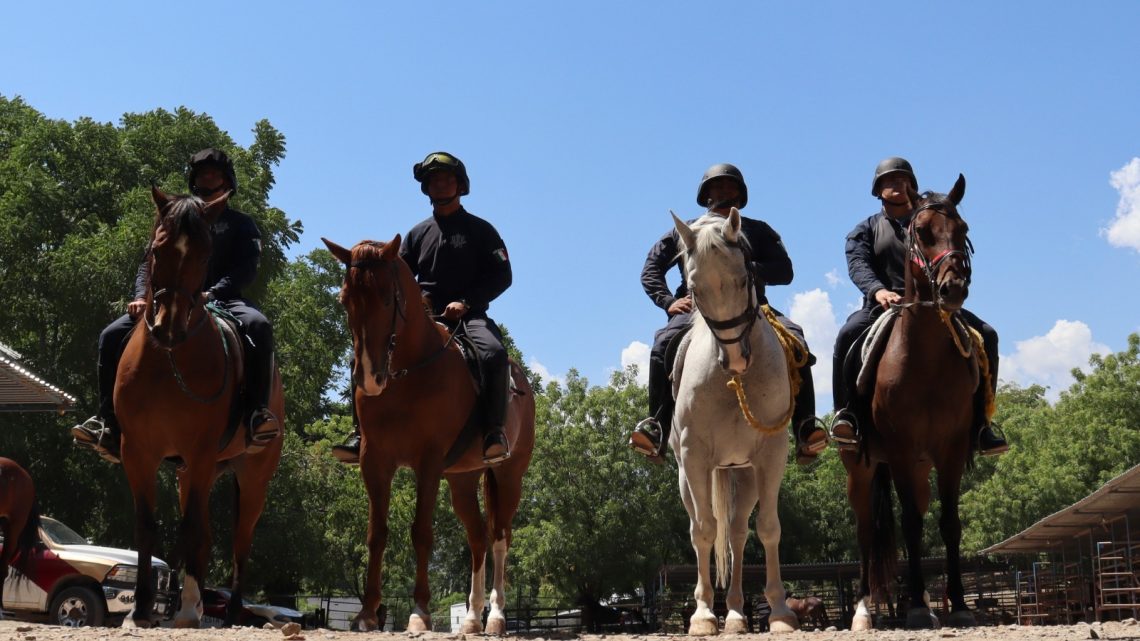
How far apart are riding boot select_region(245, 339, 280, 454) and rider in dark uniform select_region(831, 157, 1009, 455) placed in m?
5.07

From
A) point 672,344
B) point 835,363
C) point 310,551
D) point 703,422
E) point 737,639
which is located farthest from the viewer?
point 310,551

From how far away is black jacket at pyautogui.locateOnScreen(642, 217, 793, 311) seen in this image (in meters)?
10.7

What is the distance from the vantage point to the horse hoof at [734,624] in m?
9.10

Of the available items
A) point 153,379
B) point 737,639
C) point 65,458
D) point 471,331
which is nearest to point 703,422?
point 737,639

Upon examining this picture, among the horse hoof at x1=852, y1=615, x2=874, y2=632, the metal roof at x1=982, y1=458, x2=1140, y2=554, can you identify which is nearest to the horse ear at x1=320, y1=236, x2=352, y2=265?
the horse hoof at x1=852, y1=615, x2=874, y2=632

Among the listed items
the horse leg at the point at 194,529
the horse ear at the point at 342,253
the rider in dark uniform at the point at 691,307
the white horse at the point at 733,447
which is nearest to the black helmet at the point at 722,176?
the rider in dark uniform at the point at 691,307

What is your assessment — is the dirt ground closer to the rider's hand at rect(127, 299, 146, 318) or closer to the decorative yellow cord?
the decorative yellow cord

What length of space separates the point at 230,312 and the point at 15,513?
28.5 ft

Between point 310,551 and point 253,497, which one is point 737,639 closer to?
point 253,497

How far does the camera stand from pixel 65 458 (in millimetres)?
29953

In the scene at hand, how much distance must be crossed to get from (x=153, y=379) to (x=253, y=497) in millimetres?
2688

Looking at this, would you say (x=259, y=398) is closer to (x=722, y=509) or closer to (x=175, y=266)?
(x=175, y=266)

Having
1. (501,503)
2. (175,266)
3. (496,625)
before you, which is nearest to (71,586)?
(501,503)

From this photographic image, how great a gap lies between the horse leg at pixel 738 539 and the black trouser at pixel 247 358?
4345mm
